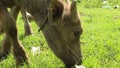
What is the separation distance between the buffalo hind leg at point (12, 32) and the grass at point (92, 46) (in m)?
0.20

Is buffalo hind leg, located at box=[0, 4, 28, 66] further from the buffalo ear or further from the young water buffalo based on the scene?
the buffalo ear

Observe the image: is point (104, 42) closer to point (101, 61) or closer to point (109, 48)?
point (109, 48)

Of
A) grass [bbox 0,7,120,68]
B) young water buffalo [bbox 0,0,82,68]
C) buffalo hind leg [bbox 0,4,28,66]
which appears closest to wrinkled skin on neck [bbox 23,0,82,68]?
young water buffalo [bbox 0,0,82,68]

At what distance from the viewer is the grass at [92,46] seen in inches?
265

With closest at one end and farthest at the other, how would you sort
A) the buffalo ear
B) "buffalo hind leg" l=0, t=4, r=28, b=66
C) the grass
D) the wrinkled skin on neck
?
1. the buffalo ear
2. the wrinkled skin on neck
3. "buffalo hind leg" l=0, t=4, r=28, b=66
4. the grass

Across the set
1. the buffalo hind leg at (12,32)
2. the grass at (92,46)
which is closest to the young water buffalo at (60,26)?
the buffalo hind leg at (12,32)

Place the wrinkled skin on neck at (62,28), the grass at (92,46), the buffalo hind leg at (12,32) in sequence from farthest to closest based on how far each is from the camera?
1. the grass at (92,46)
2. the buffalo hind leg at (12,32)
3. the wrinkled skin on neck at (62,28)

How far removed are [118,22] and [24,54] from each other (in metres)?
6.06

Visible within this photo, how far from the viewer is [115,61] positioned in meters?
7.09

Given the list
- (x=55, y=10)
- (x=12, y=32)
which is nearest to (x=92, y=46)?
(x=12, y=32)

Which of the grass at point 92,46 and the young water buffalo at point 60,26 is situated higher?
the young water buffalo at point 60,26

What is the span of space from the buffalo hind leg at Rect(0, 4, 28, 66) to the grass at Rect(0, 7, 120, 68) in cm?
20

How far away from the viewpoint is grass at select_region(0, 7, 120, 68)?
6.73 m

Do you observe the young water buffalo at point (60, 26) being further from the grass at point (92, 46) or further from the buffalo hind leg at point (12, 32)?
the grass at point (92, 46)
